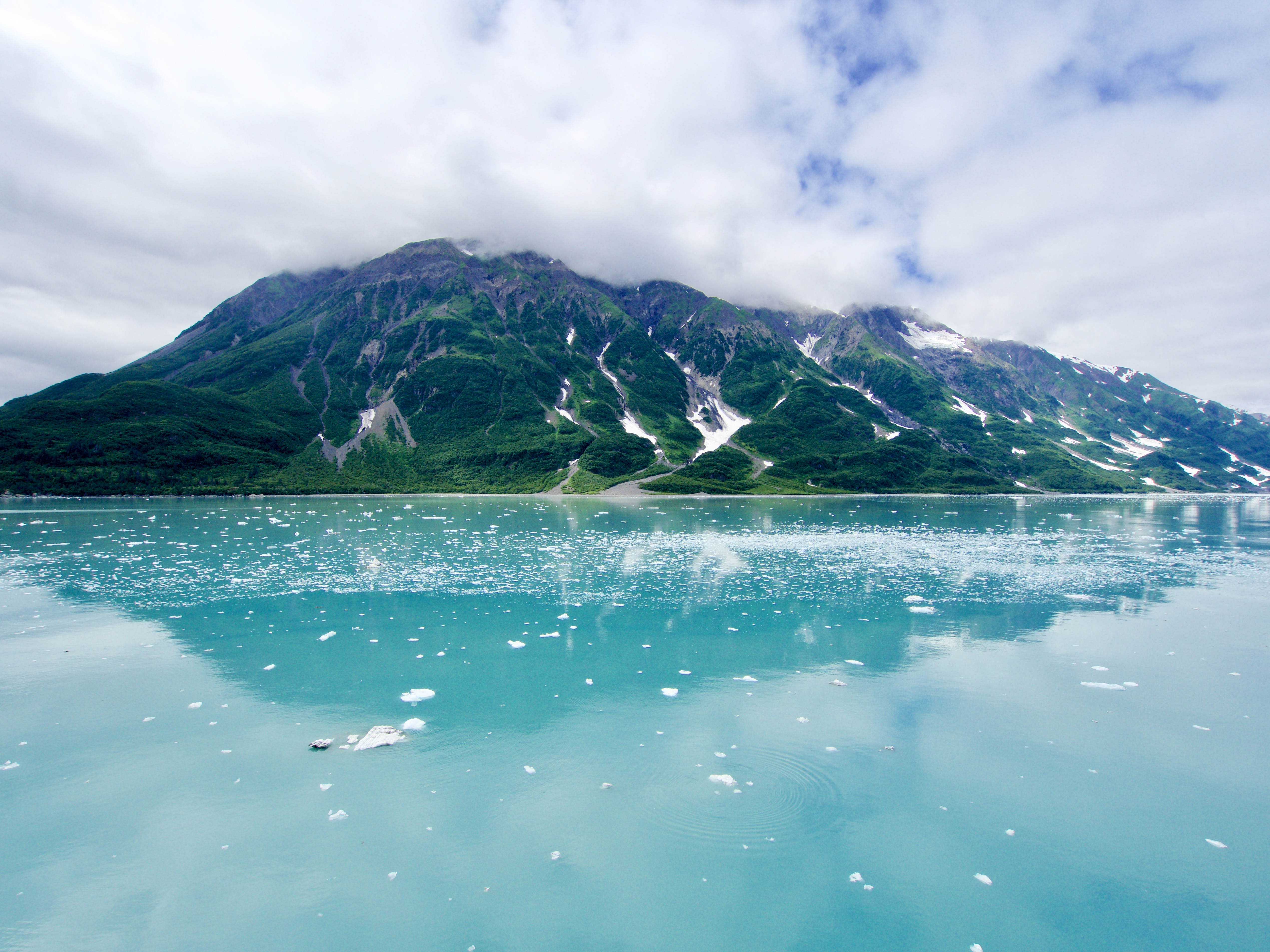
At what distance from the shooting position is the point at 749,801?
11.8 m

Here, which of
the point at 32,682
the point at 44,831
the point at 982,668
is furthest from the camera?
the point at 982,668

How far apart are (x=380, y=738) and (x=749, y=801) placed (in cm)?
868

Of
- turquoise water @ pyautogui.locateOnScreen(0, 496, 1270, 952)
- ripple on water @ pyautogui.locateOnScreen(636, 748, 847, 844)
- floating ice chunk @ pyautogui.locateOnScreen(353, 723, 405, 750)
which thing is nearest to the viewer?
turquoise water @ pyautogui.locateOnScreen(0, 496, 1270, 952)

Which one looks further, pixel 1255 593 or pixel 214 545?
pixel 214 545

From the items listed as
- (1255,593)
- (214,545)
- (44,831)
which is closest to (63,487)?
(214,545)

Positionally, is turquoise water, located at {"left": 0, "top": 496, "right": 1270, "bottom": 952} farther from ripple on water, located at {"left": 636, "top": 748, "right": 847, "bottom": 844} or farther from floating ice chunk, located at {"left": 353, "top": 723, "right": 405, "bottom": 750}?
floating ice chunk, located at {"left": 353, "top": 723, "right": 405, "bottom": 750}

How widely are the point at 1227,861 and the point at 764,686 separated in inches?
395

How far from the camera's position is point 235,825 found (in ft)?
35.6

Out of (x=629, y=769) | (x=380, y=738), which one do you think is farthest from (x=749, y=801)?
(x=380, y=738)

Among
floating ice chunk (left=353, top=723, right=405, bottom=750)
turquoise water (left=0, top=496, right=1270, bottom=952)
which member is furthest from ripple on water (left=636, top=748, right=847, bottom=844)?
floating ice chunk (left=353, top=723, right=405, bottom=750)

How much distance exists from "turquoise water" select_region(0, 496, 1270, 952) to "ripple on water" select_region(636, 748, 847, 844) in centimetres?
9

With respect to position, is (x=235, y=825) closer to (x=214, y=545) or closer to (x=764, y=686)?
(x=764, y=686)

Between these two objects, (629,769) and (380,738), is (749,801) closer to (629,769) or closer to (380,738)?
(629,769)

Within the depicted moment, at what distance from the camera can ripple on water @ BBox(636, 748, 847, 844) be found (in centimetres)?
1083
